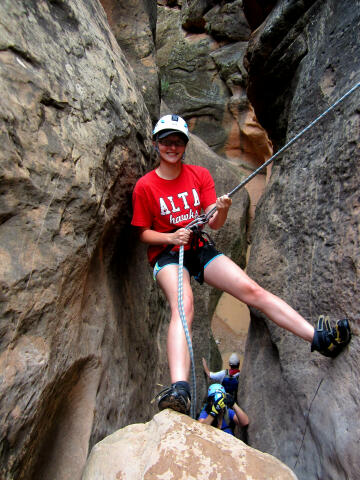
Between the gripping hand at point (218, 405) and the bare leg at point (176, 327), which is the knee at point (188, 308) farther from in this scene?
the gripping hand at point (218, 405)

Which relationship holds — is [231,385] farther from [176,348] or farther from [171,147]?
[171,147]

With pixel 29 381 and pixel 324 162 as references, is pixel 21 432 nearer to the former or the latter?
pixel 29 381

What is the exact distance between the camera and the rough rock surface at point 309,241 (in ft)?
6.73

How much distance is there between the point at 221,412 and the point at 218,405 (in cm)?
9

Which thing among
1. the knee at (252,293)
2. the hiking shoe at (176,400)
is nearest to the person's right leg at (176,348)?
the hiking shoe at (176,400)

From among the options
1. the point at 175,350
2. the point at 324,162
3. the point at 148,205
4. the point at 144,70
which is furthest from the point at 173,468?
the point at 144,70

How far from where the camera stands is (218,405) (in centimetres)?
297

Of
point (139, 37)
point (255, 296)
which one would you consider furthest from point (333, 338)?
point (139, 37)

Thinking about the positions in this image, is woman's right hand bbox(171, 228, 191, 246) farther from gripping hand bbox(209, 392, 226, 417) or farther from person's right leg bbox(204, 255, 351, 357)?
gripping hand bbox(209, 392, 226, 417)

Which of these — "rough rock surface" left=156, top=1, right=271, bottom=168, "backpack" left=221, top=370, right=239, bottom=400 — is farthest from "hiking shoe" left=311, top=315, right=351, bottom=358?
"rough rock surface" left=156, top=1, right=271, bottom=168

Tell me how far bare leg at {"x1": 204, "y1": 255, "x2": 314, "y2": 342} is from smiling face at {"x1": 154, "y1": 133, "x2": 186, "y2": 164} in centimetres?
69

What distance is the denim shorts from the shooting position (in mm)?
2312

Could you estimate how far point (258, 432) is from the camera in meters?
2.89

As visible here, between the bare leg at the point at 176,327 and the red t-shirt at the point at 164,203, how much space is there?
23cm
